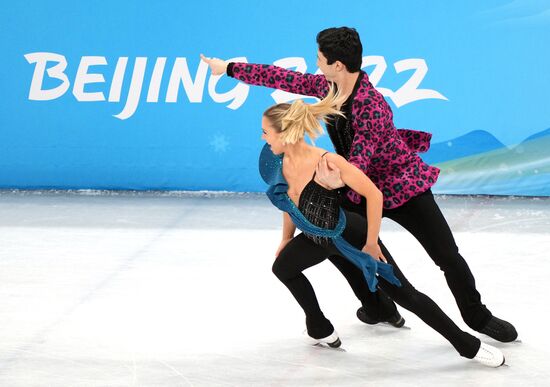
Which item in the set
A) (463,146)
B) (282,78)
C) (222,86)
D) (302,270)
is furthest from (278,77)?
(463,146)

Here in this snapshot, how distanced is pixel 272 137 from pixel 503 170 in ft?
13.1

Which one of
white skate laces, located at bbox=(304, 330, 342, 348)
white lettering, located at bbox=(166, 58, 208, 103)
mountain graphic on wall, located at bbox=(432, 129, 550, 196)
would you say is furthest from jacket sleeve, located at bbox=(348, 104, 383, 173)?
white lettering, located at bbox=(166, 58, 208, 103)

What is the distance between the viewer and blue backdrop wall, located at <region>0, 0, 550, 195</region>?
720cm

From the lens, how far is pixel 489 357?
147 inches

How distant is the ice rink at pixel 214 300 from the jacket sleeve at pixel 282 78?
1.02m

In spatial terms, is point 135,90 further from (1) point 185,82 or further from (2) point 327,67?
(2) point 327,67

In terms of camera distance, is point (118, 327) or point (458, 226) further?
point (458, 226)

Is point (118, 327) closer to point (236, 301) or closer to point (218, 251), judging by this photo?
point (236, 301)

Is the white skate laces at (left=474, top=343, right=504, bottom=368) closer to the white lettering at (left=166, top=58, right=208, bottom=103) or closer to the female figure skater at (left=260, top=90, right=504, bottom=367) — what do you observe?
the female figure skater at (left=260, top=90, right=504, bottom=367)

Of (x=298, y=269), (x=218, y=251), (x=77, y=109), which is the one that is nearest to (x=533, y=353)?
(x=298, y=269)

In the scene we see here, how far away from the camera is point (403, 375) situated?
12.2 feet

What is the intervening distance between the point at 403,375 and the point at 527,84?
4025 mm

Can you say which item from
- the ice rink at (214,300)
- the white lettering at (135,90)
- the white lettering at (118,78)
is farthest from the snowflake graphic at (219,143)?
the white lettering at (118,78)

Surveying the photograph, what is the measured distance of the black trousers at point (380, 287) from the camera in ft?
12.1
